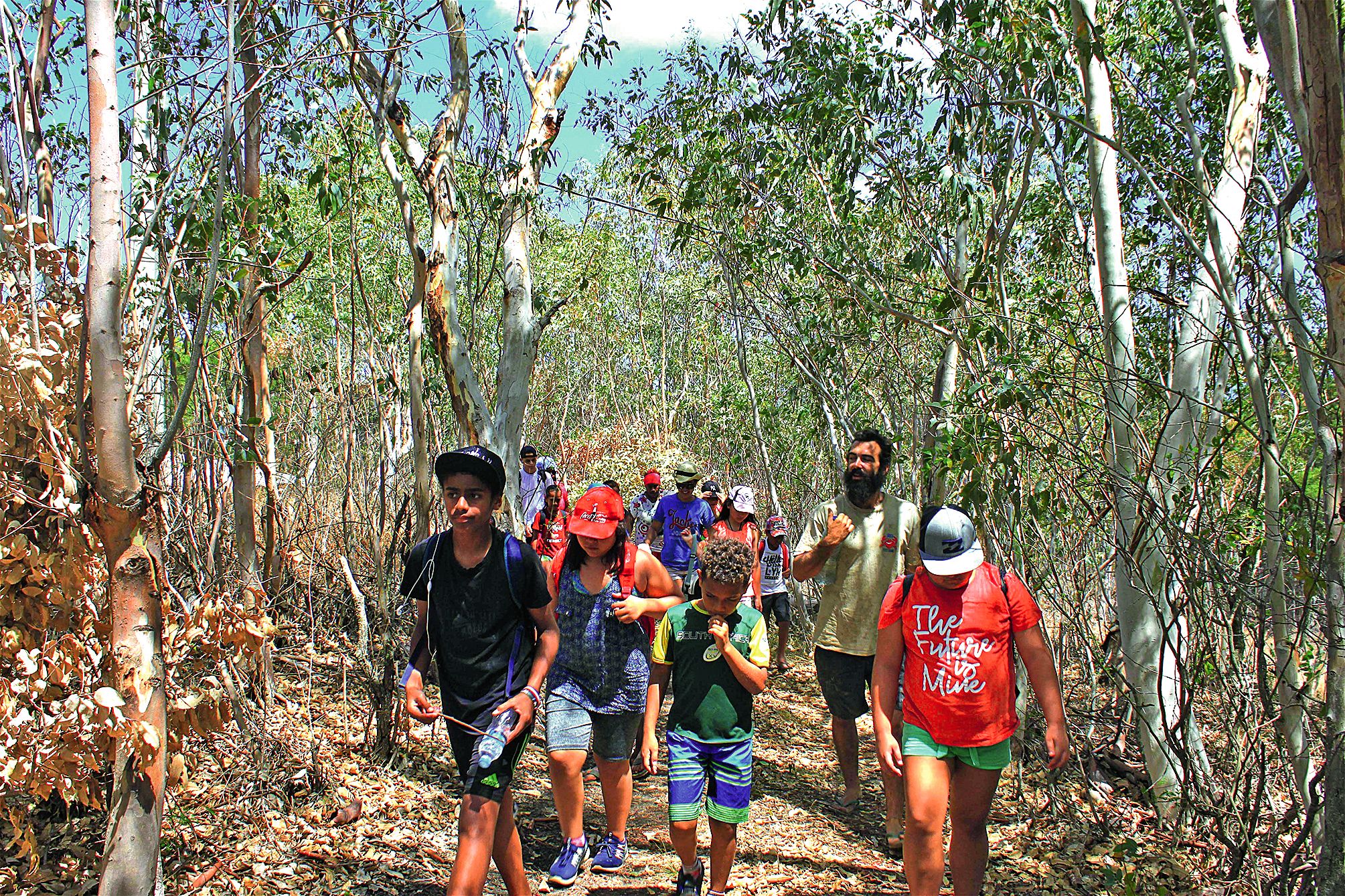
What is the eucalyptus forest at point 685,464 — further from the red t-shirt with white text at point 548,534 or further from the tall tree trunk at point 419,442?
the red t-shirt with white text at point 548,534

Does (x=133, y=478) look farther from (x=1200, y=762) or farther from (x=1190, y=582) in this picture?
(x=1200, y=762)

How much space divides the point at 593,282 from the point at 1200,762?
2055 centimetres

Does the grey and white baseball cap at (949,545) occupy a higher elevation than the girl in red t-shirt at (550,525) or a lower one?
higher

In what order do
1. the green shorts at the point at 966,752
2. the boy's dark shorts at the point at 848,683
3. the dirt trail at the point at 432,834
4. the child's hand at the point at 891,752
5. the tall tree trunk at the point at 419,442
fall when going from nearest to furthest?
1. the green shorts at the point at 966,752
2. the child's hand at the point at 891,752
3. the dirt trail at the point at 432,834
4. the boy's dark shorts at the point at 848,683
5. the tall tree trunk at the point at 419,442

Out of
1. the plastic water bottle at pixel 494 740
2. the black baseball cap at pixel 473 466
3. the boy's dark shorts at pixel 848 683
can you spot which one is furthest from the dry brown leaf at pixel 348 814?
the boy's dark shorts at pixel 848 683

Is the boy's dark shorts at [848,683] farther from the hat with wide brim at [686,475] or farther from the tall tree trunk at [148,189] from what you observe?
the hat with wide brim at [686,475]

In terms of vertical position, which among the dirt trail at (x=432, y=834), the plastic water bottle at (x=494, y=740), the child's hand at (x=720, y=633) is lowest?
the dirt trail at (x=432, y=834)

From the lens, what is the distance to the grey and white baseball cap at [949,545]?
3.68 m

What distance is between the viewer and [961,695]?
368cm

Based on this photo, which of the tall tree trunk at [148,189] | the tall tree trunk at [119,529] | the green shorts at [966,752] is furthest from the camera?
the tall tree trunk at [148,189]

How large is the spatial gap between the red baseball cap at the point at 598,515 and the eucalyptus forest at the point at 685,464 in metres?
1.39

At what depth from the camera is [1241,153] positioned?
4.72m

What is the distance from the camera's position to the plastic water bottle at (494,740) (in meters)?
3.44

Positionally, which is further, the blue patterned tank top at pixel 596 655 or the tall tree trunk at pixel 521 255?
the tall tree trunk at pixel 521 255
